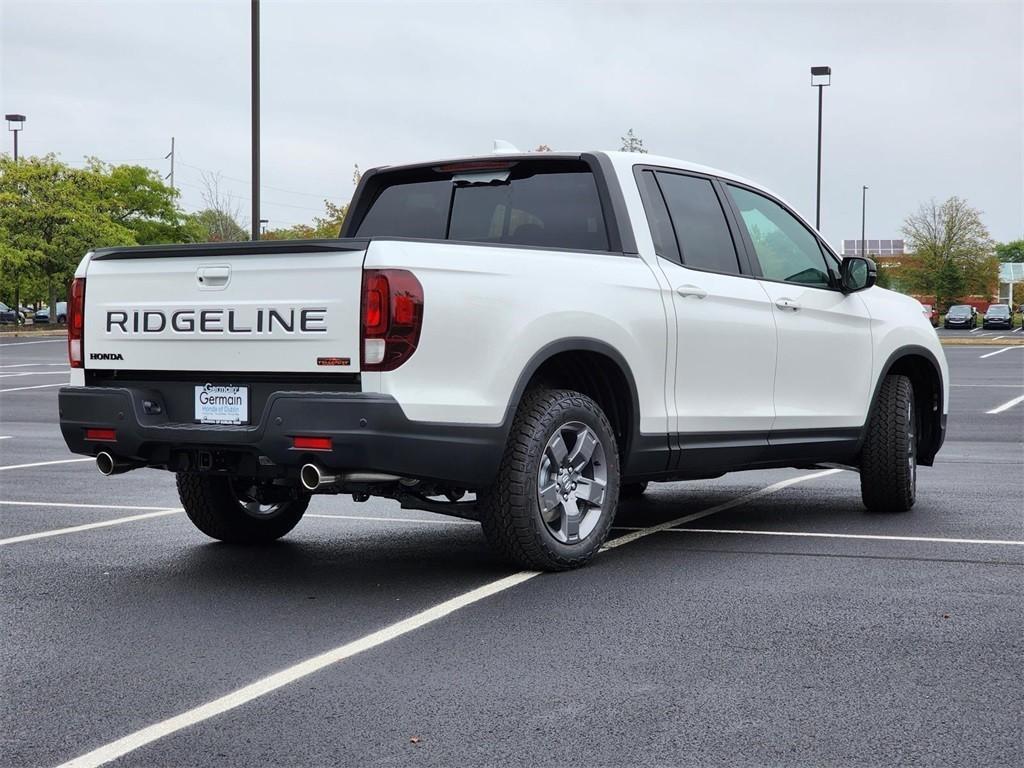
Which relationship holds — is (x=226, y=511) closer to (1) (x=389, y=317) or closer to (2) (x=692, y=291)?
(1) (x=389, y=317)

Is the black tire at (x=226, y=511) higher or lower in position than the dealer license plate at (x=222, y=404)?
lower

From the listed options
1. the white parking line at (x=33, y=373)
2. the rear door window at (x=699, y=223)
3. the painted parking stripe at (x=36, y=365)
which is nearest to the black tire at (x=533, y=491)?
the rear door window at (x=699, y=223)

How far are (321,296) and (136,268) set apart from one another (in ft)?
3.77

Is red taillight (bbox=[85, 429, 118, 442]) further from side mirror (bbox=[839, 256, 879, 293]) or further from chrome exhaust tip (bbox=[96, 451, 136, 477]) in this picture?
side mirror (bbox=[839, 256, 879, 293])

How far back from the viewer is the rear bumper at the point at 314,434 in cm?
560

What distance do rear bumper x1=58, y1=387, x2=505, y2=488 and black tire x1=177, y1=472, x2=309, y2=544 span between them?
39.2 inches

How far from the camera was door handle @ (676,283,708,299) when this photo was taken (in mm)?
7070

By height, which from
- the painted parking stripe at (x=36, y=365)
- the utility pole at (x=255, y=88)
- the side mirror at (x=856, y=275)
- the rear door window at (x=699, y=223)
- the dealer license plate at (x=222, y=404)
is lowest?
the painted parking stripe at (x=36, y=365)

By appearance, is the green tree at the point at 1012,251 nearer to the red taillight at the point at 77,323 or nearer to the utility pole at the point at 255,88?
the utility pole at the point at 255,88

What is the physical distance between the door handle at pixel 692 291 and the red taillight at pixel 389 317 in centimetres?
193

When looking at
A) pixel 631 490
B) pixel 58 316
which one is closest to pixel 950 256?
pixel 58 316

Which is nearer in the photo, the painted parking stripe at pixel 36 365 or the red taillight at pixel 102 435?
the red taillight at pixel 102 435

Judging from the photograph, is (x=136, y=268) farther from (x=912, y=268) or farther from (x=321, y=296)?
(x=912, y=268)

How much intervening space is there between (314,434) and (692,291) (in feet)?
8.03
